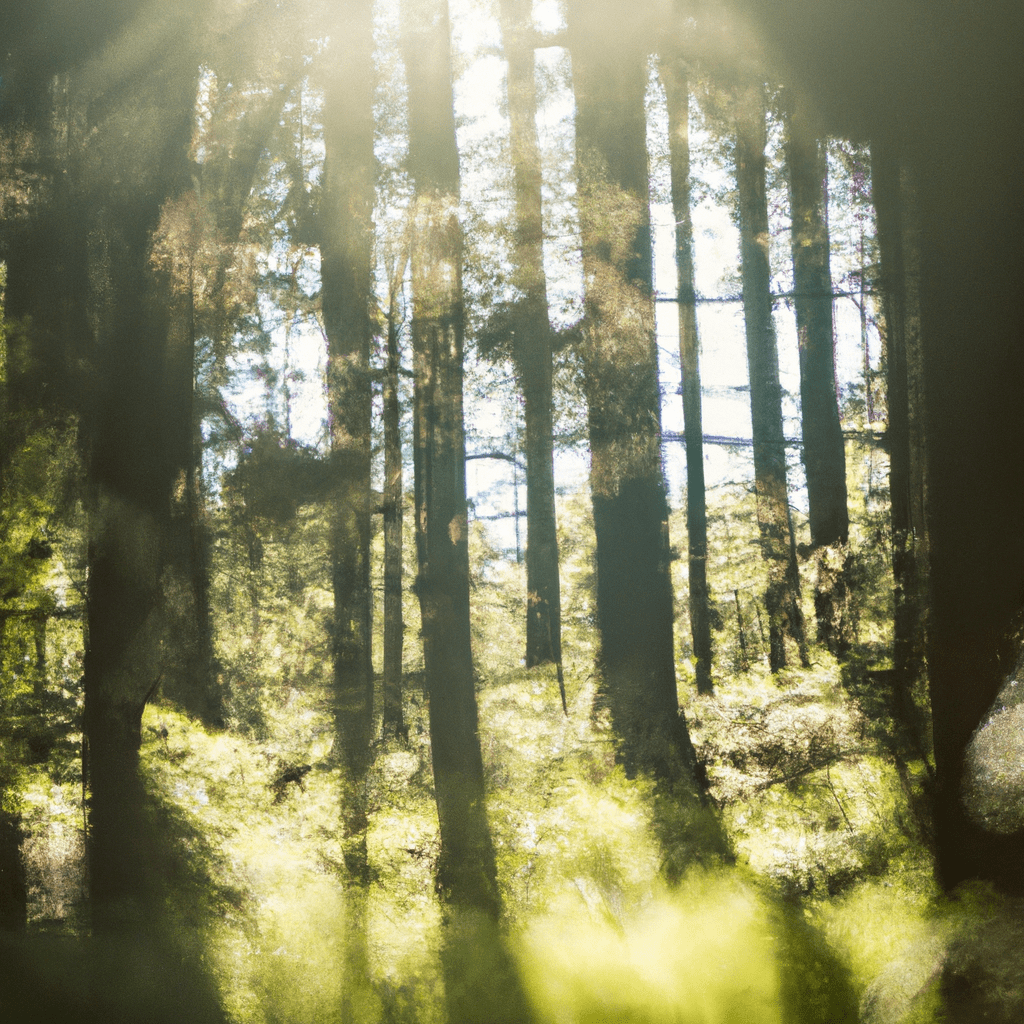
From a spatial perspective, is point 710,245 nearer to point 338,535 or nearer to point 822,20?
point 822,20

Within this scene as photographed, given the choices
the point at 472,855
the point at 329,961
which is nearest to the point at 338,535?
the point at 472,855

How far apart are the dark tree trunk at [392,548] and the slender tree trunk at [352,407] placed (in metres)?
0.05

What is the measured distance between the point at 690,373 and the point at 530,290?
1.52ft

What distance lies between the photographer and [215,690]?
170cm

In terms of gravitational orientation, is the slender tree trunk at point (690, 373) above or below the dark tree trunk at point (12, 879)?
above

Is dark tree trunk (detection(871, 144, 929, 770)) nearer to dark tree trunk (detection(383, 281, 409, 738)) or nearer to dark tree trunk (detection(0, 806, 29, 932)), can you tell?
dark tree trunk (detection(383, 281, 409, 738))

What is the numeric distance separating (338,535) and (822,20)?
5.97ft

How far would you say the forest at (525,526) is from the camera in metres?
1.66

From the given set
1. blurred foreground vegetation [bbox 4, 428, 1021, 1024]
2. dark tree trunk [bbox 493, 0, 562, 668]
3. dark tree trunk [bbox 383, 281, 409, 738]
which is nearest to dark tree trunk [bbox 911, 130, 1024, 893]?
blurred foreground vegetation [bbox 4, 428, 1021, 1024]

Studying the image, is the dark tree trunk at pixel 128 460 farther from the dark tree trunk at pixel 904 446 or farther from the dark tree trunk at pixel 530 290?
the dark tree trunk at pixel 904 446

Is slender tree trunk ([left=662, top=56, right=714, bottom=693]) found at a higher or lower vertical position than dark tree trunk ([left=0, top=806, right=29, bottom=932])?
higher

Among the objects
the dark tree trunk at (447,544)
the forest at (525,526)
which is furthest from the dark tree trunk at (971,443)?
the dark tree trunk at (447,544)

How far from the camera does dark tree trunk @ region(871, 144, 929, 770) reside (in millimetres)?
1672

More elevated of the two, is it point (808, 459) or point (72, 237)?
point (72, 237)
